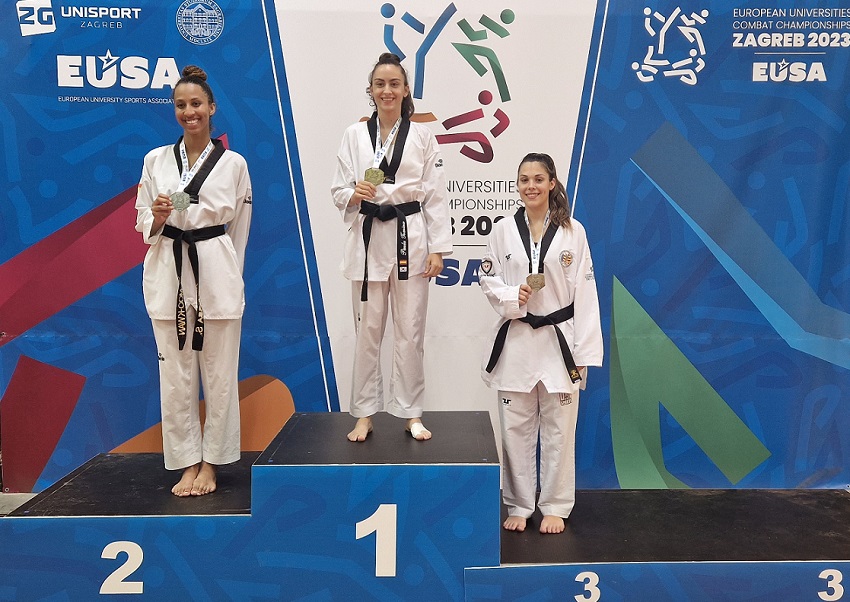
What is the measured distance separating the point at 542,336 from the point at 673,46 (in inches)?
77.2

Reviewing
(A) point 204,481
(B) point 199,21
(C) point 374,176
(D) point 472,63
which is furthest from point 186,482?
(D) point 472,63

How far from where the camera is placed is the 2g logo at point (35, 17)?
12.7ft

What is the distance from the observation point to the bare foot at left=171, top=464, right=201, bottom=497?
3.09m

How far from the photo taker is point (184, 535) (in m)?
2.82

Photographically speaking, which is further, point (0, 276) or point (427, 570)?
point (0, 276)

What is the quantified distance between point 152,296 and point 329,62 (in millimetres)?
1679

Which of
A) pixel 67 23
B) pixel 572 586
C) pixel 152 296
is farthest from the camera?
pixel 67 23

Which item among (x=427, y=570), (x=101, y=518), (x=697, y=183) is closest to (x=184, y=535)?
(x=101, y=518)

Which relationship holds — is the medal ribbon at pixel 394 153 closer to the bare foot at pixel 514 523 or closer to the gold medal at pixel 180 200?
the gold medal at pixel 180 200

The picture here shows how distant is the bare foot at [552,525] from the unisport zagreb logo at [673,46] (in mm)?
2404

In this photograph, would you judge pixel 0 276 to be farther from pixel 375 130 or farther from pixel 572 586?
pixel 572 586

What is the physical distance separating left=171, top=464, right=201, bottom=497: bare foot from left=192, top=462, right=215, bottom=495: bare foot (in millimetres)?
20

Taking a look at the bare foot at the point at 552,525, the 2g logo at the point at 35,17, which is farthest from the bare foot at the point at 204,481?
the 2g logo at the point at 35,17

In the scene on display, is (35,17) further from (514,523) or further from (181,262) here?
(514,523)
